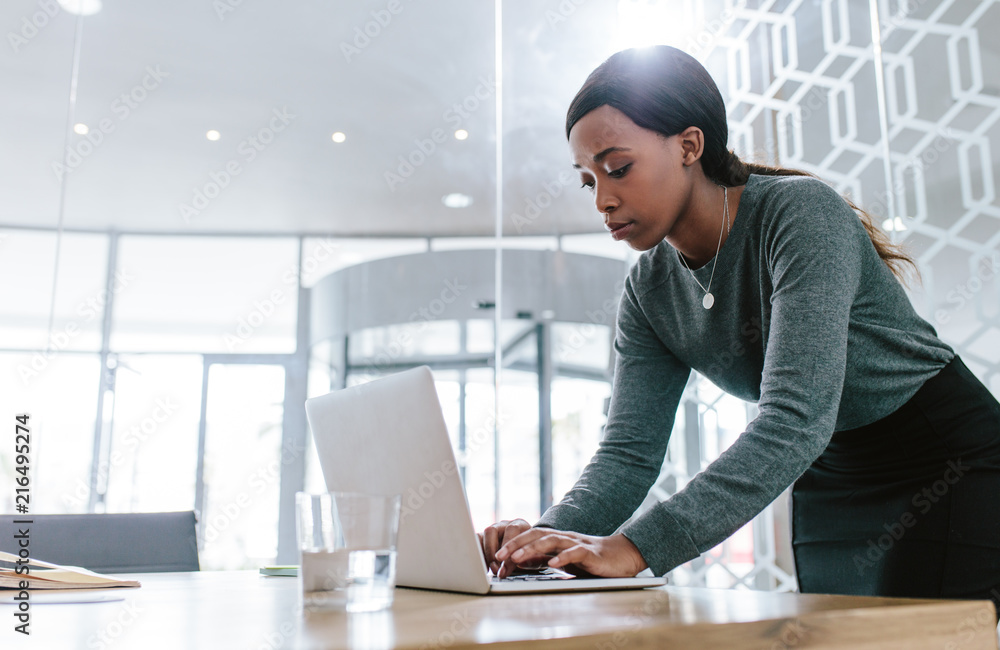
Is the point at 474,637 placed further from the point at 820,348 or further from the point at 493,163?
the point at 493,163

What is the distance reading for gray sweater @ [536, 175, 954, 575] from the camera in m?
0.80

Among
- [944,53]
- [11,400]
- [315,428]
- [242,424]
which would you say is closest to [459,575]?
[315,428]

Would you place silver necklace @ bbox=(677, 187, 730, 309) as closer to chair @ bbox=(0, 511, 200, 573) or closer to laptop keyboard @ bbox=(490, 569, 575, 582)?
laptop keyboard @ bbox=(490, 569, 575, 582)

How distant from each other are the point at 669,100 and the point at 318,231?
8.46 ft

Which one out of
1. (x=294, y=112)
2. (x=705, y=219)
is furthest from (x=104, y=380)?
(x=705, y=219)

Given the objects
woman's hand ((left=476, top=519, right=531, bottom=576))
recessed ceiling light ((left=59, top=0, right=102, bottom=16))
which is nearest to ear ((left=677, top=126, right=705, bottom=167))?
woman's hand ((left=476, top=519, right=531, bottom=576))

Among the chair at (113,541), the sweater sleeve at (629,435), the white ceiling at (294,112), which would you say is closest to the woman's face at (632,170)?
the sweater sleeve at (629,435)

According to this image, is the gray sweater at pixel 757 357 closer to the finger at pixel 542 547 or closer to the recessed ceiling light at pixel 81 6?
the finger at pixel 542 547

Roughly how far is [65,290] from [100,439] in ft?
2.03

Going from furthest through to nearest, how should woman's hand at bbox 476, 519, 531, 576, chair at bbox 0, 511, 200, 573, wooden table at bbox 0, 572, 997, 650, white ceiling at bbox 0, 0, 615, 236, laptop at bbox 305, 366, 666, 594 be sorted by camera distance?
white ceiling at bbox 0, 0, 615, 236 → chair at bbox 0, 511, 200, 573 → woman's hand at bbox 476, 519, 531, 576 → laptop at bbox 305, 366, 666, 594 → wooden table at bbox 0, 572, 997, 650

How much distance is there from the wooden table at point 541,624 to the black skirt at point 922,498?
1.52 feet

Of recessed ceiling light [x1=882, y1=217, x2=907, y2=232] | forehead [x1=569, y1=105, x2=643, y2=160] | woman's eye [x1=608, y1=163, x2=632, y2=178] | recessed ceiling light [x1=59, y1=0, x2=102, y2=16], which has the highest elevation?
recessed ceiling light [x1=59, y1=0, x2=102, y2=16]

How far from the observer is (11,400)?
305cm

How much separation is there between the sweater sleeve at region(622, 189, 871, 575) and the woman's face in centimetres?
19
